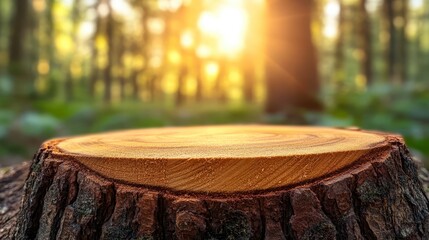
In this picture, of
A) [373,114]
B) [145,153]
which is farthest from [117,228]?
[373,114]

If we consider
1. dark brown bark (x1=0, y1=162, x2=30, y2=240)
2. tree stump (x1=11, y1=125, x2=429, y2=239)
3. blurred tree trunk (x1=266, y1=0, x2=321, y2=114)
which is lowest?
dark brown bark (x1=0, y1=162, x2=30, y2=240)

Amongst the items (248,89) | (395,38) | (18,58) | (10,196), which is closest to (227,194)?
(10,196)

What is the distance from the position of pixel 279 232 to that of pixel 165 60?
28.7m

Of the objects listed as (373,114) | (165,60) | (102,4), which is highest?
(102,4)

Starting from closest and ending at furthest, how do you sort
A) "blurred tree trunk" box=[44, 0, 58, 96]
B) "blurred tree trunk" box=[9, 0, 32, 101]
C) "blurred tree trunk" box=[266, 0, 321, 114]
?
1. "blurred tree trunk" box=[266, 0, 321, 114]
2. "blurred tree trunk" box=[9, 0, 32, 101]
3. "blurred tree trunk" box=[44, 0, 58, 96]

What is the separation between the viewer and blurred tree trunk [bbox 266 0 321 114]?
7219 millimetres

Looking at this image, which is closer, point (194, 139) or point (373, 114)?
point (194, 139)

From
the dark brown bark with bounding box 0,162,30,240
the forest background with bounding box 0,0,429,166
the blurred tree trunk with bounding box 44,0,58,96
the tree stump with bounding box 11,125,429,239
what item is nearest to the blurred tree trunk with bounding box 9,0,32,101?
the forest background with bounding box 0,0,429,166

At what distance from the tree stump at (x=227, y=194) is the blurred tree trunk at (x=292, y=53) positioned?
565cm

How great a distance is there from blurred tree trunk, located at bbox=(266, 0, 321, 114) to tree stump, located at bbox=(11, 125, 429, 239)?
5649 mm

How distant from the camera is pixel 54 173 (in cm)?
167

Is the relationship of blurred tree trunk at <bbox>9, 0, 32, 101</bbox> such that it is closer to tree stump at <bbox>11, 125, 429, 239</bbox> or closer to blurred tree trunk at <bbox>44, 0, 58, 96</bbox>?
blurred tree trunk at <bbox>44, 0, 58, 96</bbox>

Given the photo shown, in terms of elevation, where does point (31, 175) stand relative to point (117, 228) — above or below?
above

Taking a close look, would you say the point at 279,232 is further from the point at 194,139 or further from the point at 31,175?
the point at 31,175
